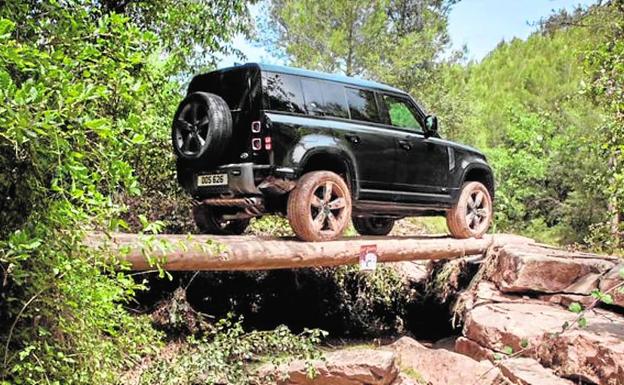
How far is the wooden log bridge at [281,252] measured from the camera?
4852 mm

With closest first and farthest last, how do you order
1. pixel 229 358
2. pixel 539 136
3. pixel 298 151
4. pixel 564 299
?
pixel 229 358, pixel 298 151, pixel 564 299, pixel 539 136

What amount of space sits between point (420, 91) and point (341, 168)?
40.4 ft

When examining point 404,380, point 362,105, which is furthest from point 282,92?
point 404,380

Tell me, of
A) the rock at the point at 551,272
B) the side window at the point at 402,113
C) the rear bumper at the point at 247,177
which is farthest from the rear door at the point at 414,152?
the rear bumper at the point at 247,177

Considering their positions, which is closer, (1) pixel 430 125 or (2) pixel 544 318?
(2) pixel 544 318

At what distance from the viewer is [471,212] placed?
8.56 m

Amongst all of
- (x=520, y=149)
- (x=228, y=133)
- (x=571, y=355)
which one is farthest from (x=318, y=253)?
(x=520, y=149)

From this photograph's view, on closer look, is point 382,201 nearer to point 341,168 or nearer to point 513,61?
point 341,168

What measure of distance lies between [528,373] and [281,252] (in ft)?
8.70

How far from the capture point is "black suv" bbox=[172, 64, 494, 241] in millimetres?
6180

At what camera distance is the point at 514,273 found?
7605mm

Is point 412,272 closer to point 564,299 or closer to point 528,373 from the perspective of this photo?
point 564,299

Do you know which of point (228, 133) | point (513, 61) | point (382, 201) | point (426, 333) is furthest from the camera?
point (513, 61)

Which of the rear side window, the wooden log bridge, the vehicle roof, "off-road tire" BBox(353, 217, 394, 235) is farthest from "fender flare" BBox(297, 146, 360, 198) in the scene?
"off-road tire" BBox(353, 217, 394, 235)
